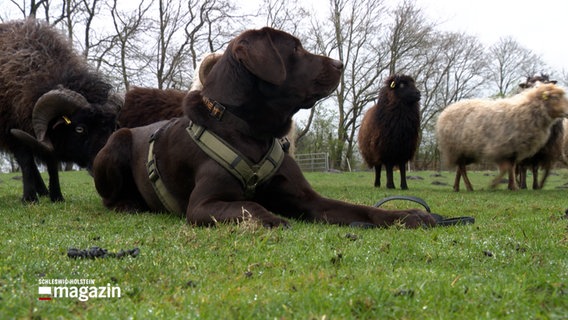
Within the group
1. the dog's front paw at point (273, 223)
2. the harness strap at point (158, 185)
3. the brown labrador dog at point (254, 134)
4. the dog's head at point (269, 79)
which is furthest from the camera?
the harness strap at point (158, 185)

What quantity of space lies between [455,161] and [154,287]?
11710mm

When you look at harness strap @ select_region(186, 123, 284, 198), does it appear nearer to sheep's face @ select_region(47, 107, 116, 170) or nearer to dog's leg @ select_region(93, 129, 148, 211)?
dog's leg @ select_region(93, 129, 148, 211)

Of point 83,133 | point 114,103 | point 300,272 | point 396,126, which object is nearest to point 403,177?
point 396,126

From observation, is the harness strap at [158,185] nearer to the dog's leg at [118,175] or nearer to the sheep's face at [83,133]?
the dog's leg at [118,175]

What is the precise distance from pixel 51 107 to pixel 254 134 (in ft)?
11.3

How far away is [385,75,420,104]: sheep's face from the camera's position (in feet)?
43.0

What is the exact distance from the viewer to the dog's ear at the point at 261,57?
4.27 meters

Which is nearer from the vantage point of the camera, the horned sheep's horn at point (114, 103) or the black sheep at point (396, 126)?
the horned sheep's horn at point (114, 103)

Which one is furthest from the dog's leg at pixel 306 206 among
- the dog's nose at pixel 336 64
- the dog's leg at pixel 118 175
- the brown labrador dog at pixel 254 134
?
the dog's leg at pixel 118 175

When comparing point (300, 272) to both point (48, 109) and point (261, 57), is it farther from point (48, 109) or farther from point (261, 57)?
point (48, 109)

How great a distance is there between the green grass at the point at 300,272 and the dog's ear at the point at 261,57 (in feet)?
4.17

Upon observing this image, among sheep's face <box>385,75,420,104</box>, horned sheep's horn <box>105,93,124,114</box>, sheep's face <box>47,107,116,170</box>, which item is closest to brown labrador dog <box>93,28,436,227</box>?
sheep's face <box>47,107,116,170</box>

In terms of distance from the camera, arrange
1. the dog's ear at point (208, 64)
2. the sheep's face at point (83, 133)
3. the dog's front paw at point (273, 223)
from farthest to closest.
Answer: the dog's ear at point (208, 64) < the sheep's face at point (83, 133) < the dog's front paw at point (273, 223)

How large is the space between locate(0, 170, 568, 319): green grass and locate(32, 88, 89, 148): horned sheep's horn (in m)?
2.77
